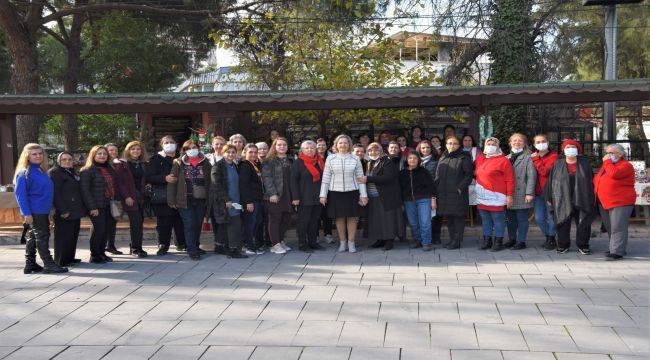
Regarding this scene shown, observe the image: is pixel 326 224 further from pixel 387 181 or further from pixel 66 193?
pixel 66 193

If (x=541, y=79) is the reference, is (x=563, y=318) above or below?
below

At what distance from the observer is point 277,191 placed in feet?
29.6

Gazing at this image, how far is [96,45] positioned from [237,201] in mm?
13610

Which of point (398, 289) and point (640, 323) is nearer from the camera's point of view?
point (640, 323)

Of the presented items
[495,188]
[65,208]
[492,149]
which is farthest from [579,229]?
[65,208]

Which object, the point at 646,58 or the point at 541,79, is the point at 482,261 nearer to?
the point at 541,79

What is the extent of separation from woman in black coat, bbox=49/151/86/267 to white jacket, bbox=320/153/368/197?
3.37 metres

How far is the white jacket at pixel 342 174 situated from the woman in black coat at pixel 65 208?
3375 mm

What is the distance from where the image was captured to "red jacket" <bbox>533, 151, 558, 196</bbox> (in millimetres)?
8945

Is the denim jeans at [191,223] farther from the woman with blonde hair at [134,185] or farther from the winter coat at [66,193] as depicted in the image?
the winter coat at [66,193]

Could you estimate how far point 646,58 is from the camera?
21578 millimetres

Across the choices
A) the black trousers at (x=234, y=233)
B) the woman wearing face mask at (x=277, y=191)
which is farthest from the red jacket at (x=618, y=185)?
the black trousers at (x=234, y=233)

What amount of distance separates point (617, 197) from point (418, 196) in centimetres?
266

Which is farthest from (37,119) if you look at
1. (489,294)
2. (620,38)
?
(620,38)
